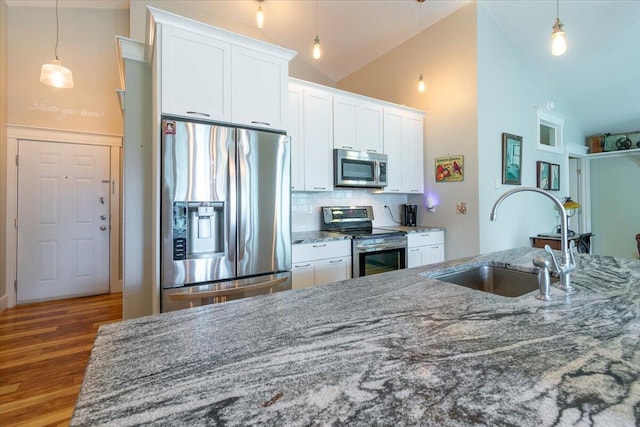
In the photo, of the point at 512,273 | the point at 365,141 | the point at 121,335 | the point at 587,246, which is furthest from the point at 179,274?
the point at 587,246

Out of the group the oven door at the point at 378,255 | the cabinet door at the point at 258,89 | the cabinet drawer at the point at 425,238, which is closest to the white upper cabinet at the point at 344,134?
the cabinet door at the point at 258,89

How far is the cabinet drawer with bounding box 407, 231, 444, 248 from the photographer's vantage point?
3.35m

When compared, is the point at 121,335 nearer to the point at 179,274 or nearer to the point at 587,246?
the point at 179,274

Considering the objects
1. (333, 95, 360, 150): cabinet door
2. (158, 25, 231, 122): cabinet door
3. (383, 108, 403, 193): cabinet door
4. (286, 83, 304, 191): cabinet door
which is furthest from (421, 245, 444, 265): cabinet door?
(158, 25, 231, 122): cabinet door

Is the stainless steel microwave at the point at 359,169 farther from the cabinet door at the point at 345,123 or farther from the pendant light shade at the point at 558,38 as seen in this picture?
the pendant light shade at the point at 558,38

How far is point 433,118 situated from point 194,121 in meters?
2.91

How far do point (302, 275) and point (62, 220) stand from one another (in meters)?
3.37

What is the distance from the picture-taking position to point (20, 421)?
1684 millimetres

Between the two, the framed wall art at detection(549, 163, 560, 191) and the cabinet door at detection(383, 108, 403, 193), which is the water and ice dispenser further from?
the framed wall art at detection(549, 163, 560, 191)

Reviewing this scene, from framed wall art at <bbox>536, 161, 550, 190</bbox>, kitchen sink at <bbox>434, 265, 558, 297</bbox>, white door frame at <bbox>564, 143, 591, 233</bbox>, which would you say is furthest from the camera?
white door frame at <bbox>564, 143, 591, 233</bbox>

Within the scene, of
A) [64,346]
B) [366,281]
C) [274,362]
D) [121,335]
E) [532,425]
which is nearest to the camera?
[532,425]

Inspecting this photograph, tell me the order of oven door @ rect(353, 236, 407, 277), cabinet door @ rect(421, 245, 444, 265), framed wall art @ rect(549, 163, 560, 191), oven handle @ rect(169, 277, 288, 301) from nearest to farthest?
1. oven handle @ rect(169, 277, 288, 301)
2. oven door @ rect(353, 236, 407, 277)
3. cabinet door @ rect(421, 245, 444, 265)
4. framed wall art @ rect(549, 163, 560, 191)

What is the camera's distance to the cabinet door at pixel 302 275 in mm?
2666

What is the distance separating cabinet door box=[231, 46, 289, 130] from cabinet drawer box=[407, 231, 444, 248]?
74.5 inches
